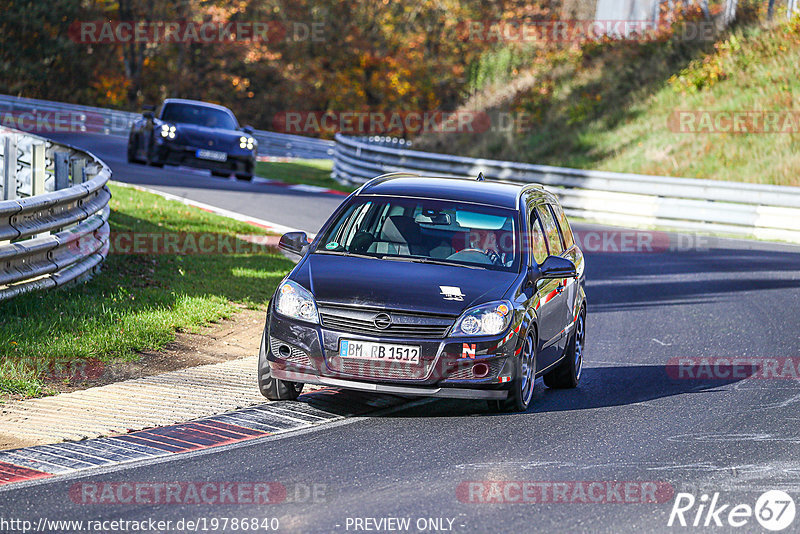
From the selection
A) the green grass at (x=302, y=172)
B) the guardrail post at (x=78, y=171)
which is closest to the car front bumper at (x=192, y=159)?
the green grass at (x=302, y=172)

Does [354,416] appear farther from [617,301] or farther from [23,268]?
[617,301]

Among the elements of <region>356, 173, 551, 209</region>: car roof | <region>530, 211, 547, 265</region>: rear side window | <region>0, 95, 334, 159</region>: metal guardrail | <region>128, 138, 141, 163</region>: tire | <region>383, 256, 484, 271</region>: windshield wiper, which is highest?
<region>356, 173, 551, 209</region>: car roof

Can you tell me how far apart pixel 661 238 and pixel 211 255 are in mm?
11132

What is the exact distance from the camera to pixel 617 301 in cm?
1499

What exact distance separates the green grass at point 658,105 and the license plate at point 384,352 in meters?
22.8

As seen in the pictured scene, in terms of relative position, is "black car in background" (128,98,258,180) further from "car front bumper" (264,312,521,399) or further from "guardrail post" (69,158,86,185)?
"car front bumper" (264,312,521,399)

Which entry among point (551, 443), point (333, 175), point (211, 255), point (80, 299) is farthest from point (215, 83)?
point (551, 443)

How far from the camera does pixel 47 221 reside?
10.6 metres

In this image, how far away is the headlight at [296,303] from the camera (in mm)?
7895

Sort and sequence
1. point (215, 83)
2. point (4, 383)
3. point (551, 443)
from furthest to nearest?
point (215, 83) → point (4, 383) → point (551, 443)

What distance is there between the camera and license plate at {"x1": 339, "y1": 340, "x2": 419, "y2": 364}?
768 cm

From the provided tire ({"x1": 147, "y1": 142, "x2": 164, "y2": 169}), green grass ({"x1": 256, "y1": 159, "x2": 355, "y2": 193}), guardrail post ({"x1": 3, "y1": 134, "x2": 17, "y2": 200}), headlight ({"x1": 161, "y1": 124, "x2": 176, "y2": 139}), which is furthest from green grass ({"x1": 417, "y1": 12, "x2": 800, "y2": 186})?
guardrail post ({"x1": 3, "y1": 134, "x2": 17, "y2": 200})

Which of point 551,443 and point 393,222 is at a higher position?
point 393,222

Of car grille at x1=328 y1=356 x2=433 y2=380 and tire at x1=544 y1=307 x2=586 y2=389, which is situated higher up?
car grille at x1=328 y1=356 x2=433 y2=380
